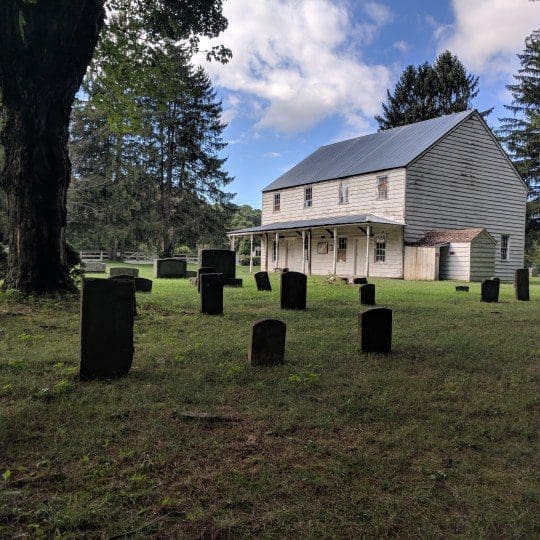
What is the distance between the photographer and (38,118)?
9203mm

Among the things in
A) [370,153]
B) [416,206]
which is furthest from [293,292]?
[370,153]

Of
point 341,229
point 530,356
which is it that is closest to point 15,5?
point 530,356

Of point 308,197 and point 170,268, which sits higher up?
point 308,197

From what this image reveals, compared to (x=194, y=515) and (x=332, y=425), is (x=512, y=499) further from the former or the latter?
(x=194, y=515)

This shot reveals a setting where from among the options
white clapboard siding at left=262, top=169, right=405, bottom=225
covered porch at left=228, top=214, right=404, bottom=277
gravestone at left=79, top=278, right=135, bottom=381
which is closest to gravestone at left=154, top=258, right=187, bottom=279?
covered porch at left=228, top=214, right=404, bottom=277

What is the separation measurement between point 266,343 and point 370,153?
25613 mm

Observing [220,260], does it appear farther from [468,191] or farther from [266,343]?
[468,191]

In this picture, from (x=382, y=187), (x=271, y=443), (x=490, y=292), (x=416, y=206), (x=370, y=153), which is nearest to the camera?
(x=271, y=443)

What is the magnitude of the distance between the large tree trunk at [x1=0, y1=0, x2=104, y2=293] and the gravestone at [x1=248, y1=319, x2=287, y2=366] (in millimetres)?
6020

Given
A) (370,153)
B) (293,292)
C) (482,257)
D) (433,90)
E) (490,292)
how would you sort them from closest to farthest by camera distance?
(293,292) < (490,292) < (482,257) < (370,153) < (433,90)

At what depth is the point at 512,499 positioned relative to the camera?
2.60 meters

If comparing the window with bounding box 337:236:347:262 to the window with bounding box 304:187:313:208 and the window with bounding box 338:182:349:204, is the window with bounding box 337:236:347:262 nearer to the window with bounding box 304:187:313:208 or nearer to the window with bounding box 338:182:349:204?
the window with bounding box 338:182:349:204

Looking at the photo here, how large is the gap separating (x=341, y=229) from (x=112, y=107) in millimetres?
17212

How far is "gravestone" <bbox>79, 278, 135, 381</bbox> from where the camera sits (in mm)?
4574
